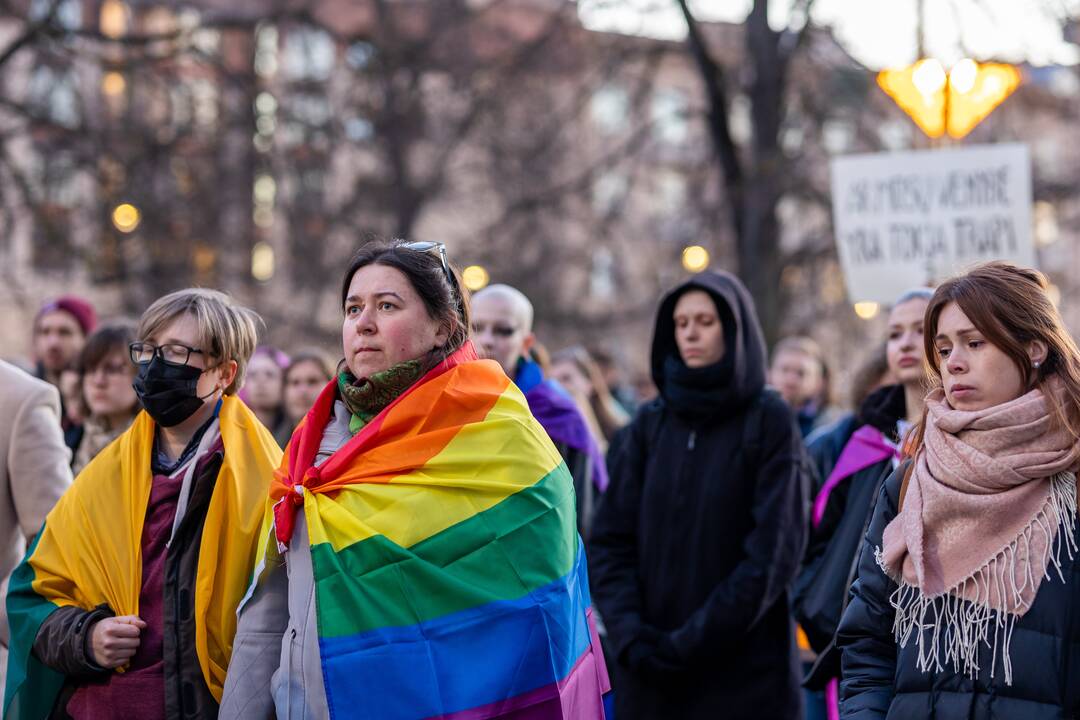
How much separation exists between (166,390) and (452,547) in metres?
1.14

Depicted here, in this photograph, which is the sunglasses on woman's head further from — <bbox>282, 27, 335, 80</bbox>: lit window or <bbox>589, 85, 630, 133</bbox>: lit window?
<bbox>282, 27, 335, 80</bbox>: lit window

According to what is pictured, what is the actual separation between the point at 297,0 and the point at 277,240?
18.2 feet

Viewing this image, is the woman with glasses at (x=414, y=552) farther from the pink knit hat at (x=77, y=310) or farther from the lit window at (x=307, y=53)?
the lit window at (x=307, y=53)

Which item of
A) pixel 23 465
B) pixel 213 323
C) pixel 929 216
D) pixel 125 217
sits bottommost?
pixel 23 465

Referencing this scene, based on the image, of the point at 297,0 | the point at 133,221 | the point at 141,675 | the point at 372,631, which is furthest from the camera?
the point at 297,0

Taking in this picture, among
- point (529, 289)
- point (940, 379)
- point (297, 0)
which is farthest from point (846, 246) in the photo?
point (529, 289)

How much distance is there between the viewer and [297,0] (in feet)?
67.4

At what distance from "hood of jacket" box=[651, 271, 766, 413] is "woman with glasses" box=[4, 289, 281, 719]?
6.22 ft

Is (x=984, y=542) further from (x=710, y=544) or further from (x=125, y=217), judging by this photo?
(x=125, y=217)

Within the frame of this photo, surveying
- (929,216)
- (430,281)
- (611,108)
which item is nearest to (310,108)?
(611,108)

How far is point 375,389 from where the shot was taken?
12.3 ft

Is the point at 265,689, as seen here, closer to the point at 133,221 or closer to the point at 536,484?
the point at 536,484

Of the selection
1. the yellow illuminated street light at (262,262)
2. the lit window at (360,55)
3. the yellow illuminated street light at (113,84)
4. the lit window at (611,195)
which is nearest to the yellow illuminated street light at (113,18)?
the yellow illuminated street light at (113,84)

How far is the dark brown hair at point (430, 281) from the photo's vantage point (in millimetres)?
3838
